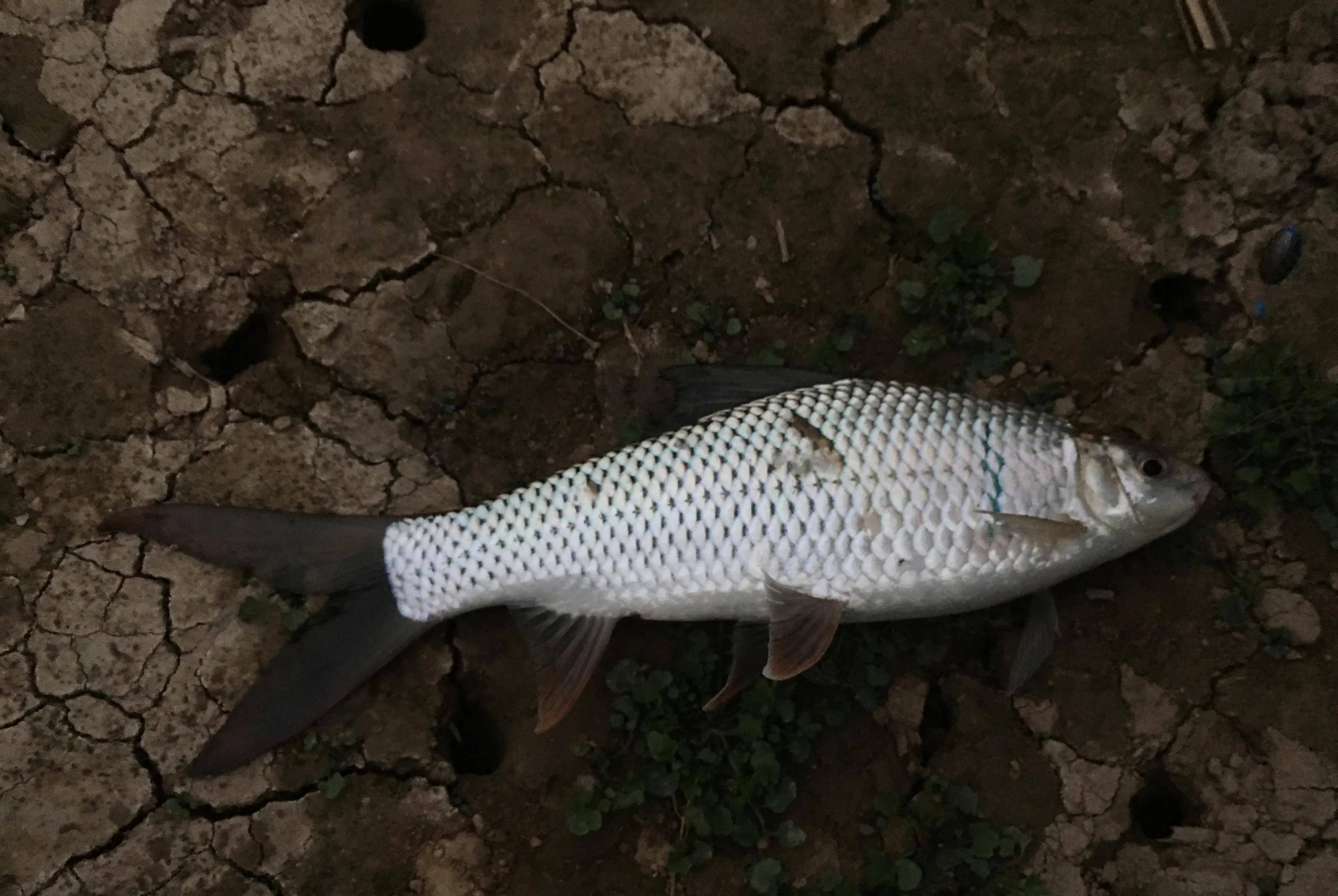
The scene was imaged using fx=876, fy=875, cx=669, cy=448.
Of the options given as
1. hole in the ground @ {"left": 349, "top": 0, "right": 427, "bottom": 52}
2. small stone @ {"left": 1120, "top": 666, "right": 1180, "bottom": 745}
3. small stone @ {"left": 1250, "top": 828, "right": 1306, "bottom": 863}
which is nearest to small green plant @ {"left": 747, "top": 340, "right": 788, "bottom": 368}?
small stone @ {"left": 1120, "top": 666, "right": 1180, "bottom": 745}

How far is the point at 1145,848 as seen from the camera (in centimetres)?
271

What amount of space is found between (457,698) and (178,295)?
1633 mm

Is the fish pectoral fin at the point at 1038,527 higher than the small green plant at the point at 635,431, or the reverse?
the fish pectoral fin at the point at 1038,527

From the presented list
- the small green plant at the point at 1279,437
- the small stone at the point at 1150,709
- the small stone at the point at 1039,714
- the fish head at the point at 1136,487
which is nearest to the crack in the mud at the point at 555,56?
the fish head at the point at 1136,487

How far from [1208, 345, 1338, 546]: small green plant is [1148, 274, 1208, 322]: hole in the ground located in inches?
9.7

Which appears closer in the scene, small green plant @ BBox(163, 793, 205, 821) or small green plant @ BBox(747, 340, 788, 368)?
small green plant @ BBox(163, 793, 205, 821)

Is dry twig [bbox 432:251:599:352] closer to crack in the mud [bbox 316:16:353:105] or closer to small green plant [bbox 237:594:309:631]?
crack in the mud [bbox 316:16:353:105]

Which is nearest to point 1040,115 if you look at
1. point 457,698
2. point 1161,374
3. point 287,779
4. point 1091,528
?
point 1161,374

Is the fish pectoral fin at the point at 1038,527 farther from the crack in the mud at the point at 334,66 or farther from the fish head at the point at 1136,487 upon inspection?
the crack in the mud at the point at 334,66

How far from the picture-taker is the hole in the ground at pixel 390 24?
3.06m

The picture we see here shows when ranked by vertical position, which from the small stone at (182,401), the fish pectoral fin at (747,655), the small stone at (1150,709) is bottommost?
the small stone at (182,401)

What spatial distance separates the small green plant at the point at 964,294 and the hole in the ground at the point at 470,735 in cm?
184

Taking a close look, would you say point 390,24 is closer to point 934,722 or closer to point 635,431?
point 635,431

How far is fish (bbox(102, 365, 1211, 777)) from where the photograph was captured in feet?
8.05
